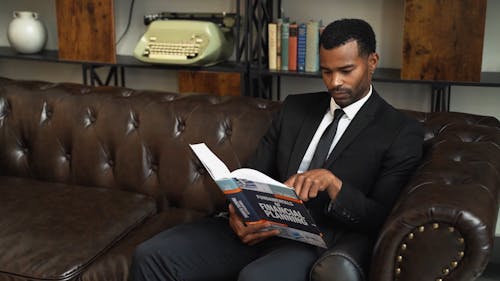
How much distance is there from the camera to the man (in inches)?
70.1

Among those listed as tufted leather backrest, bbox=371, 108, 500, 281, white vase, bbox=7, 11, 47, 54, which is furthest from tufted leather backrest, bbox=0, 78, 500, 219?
white vase, bbox=7, 11, 47, 54

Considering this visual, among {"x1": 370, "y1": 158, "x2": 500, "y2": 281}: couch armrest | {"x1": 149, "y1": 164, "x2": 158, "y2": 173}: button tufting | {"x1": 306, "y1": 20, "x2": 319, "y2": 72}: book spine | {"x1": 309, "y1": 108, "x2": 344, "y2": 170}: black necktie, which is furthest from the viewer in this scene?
{"x1": 306, "y1": 20, "x2": 319, "y2": 72}: book spine

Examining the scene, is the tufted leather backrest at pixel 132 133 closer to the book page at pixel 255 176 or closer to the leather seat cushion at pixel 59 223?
the leather seat cushion at pixel 59 223

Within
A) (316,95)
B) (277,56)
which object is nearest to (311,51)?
(277,56)

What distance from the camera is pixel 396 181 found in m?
1.84

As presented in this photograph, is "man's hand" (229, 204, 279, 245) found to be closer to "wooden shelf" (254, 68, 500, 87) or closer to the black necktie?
the black necktie

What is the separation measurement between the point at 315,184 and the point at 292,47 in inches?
55.3

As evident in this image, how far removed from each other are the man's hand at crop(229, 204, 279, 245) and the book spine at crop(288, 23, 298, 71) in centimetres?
126

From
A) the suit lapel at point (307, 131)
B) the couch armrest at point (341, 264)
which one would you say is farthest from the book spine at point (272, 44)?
the couch armrest at point (341, 264)

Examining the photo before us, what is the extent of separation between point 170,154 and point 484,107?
1567mm

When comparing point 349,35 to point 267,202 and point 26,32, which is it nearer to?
point 267,202

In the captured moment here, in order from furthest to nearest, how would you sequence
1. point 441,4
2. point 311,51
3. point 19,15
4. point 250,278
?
1. point 19,15
2. point 311,51
3. point 441,4
4. point 250,278

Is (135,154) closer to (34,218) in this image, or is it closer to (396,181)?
(34,218)

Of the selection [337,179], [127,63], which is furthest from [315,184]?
[127,63]
